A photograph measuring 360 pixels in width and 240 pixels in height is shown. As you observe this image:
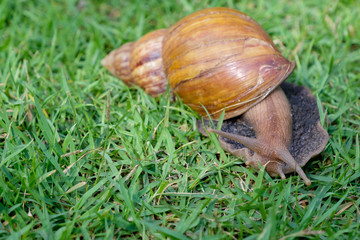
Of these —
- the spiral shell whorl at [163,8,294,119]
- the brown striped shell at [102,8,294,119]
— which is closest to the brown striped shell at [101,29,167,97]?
the brown striped shell at [102,8,294,119]

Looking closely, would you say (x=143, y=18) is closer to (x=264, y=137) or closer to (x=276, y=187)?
(x=264, y=137)

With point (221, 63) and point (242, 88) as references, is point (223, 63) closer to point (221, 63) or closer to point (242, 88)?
point (221, 63)

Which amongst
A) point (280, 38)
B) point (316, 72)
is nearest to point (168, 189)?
point (316, 72)

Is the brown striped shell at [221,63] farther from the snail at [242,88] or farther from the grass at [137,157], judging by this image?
the grass at [137,157]

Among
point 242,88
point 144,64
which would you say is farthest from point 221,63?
point 144,64

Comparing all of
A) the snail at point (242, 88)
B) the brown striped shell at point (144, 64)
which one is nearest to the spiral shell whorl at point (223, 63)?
the snail at point (242, 88)

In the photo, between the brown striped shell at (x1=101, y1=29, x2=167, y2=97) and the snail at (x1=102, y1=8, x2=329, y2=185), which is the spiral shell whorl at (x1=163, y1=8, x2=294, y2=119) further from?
the brown striped shell at (x1=101, y1=29, x2=167, y2=97)
